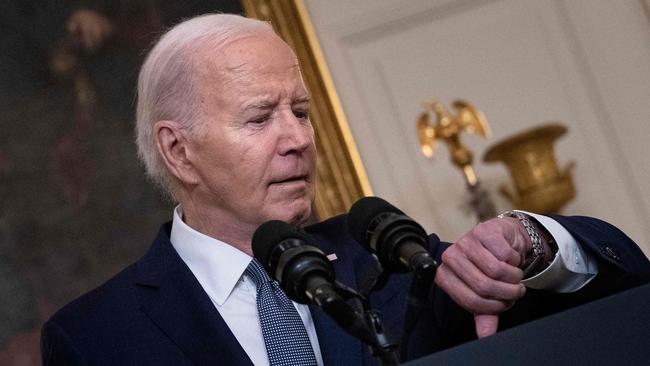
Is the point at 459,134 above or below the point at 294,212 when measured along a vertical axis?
above

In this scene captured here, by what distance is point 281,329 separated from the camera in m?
2.08

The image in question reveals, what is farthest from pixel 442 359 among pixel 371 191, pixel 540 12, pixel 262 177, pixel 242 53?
pixel 540 12

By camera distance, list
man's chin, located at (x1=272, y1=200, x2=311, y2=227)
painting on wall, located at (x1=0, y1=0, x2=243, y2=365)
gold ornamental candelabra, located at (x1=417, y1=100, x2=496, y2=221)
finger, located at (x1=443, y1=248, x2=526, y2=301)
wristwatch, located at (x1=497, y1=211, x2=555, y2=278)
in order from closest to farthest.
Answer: finger, located at (x1=443, y1=248, x2=526, y2=301)
wristwatch, located at (x1=497, y1=211, x2=555, y2=278)
man's chin, located at (x1=272, y1=200, x2=311, y2=227)
painting on wall, located at (x1=0, y1=0, x2=243, y2=365)
gold ornamental candelabra, located at (x1=417, y1=100, x2=496, y2=221)

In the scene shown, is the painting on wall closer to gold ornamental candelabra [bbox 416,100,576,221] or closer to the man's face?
gold ornamental candelabra [bbox 416,100,576,221]

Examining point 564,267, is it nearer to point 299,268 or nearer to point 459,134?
point 299,268

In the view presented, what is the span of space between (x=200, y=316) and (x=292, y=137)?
1.19 feet

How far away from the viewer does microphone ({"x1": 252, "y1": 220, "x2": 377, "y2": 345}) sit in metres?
1.46

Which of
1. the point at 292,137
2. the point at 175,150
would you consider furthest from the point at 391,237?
the point at 175,150

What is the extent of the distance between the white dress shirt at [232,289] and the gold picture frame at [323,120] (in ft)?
8.23

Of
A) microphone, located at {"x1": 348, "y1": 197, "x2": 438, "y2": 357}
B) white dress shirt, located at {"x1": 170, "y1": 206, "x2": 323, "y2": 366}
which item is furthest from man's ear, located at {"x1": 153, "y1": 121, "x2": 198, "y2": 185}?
microphone, located at {"x1": 348, "y1": 197, "x2": 438, "y2": 357}

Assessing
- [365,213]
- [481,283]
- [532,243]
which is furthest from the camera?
[532,243]

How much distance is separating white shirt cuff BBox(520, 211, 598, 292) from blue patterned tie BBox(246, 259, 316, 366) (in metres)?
0.40

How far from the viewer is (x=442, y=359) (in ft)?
4.18

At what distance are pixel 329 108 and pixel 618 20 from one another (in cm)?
128
